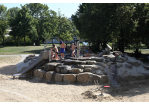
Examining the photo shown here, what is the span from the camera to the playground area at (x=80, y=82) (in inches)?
277

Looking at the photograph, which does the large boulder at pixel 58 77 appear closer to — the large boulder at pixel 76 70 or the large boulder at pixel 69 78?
the large boulder at pixel 69 78

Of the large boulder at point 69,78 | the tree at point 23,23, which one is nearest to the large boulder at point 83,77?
the large boulder at point 69,78

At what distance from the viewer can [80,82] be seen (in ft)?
31.0

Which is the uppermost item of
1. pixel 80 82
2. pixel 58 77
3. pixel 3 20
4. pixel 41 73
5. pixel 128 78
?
pixel 3 20

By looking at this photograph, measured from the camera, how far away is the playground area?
23.1ft

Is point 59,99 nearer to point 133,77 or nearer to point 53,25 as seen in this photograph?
point 133,77

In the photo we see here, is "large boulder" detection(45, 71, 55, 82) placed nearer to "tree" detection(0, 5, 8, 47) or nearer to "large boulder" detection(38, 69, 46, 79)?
"large boulder" detection(38, 69, 46, 79)

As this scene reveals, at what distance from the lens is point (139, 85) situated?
8.89 m

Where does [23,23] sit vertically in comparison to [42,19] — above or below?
below

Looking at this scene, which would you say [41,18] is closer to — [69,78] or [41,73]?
[41,73]

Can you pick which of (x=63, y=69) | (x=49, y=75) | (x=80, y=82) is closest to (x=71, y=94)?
(x=80, y=82)

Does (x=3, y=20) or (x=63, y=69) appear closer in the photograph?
(x=63, y=69)

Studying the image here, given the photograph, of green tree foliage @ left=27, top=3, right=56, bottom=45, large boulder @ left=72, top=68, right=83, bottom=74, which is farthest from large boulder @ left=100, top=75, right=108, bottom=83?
green tree foliage @ left=27, top=3, right=56, bottom=45

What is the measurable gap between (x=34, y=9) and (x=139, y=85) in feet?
136
